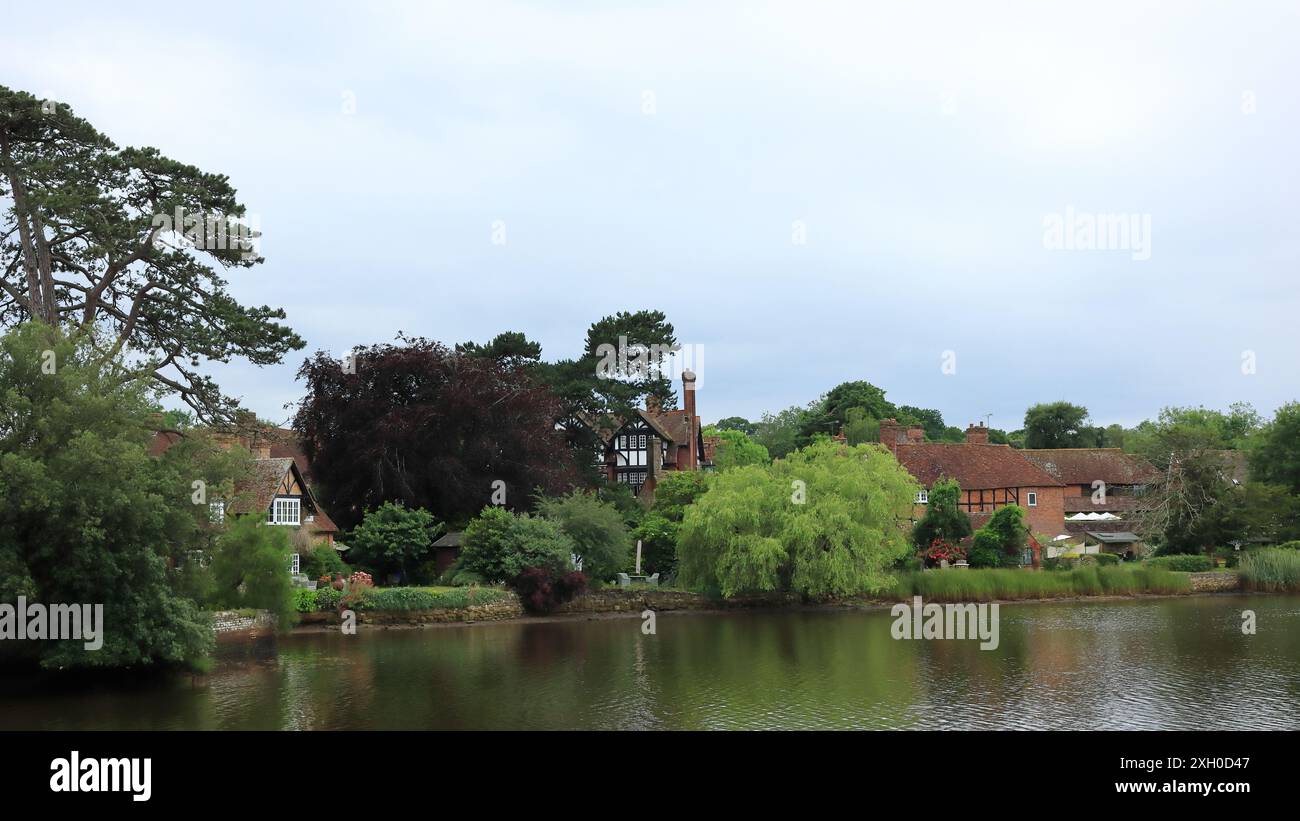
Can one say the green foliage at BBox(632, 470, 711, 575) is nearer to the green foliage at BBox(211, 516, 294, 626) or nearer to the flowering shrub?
the flowering shrub

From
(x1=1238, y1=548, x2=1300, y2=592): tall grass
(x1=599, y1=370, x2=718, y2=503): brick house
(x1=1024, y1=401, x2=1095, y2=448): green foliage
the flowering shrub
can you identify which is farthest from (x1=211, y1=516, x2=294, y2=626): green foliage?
(x1=1024, y1=401, x2=1095, y2=448): green foliage

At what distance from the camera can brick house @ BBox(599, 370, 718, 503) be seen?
6694 cm

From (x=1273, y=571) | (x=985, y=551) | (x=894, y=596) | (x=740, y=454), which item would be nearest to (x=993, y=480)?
(x=985, y=551)

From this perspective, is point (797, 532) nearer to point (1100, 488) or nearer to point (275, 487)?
point (275, 487)

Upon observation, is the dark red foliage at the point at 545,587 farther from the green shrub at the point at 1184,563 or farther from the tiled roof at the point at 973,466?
the green shrub at the point at 1184,563

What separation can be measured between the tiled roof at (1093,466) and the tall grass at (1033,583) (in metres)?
16.9

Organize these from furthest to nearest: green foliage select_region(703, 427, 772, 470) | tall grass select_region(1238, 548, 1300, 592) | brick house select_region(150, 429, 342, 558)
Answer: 1. green foliage select_region(703, 427, 772, 470)
2. tall grass select_region(1238, 548, 1300, 592)
3. brick house select_region(150, 429, 342, 558)

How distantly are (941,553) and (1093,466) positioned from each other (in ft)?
77.8

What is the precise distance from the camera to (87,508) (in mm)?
21797

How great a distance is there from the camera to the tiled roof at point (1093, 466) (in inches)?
2559

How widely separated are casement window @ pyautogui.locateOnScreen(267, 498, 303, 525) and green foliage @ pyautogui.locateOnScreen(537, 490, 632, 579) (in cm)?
924

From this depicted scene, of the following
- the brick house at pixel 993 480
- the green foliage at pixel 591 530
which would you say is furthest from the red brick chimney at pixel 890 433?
the green foliage at pixel 591 530
